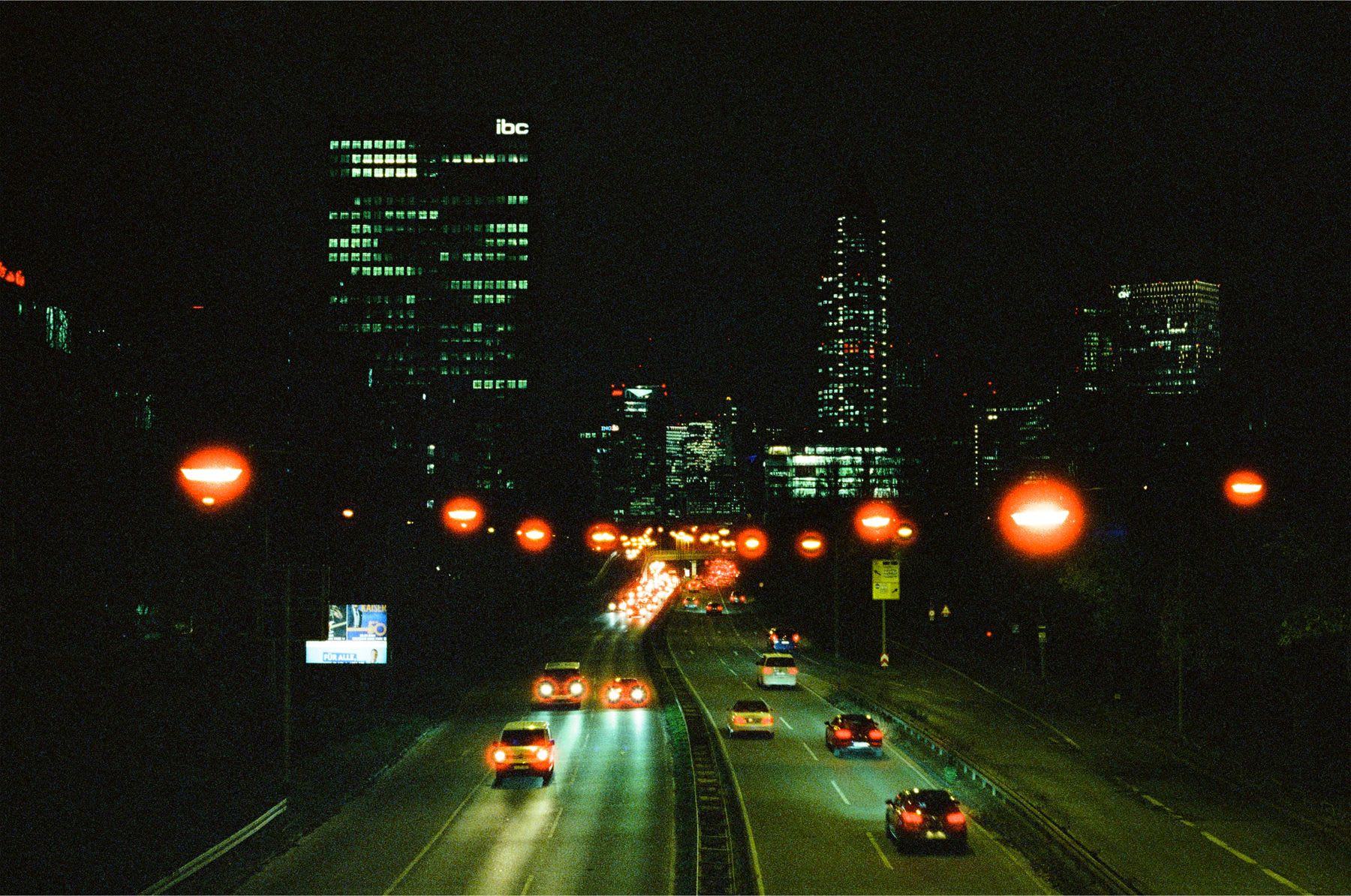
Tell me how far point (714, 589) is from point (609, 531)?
443 ft

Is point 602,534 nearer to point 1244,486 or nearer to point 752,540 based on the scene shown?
point 752,540

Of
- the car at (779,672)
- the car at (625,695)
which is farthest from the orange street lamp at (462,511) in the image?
the car at (779,672)

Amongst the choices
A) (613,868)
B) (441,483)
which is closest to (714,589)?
(441,483)

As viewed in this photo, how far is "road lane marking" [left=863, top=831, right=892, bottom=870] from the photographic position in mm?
26656

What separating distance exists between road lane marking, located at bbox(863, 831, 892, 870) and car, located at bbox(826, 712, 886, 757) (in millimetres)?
11502

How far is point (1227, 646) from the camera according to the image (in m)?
40.3

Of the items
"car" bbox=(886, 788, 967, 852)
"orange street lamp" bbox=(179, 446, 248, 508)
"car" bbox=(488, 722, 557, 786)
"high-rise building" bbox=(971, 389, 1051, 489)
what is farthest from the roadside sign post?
"orange street lamp" bbox=(179, 446, 248, 508)

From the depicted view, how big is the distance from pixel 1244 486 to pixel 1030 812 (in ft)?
35.0

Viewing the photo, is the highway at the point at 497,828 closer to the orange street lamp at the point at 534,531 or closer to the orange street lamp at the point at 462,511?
the orange street lamp at the point at 534,531

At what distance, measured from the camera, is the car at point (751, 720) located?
45.6 meters

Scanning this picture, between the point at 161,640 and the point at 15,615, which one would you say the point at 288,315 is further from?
the point at 15,615

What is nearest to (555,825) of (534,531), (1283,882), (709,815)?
(709,815)

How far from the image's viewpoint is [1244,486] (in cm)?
2428

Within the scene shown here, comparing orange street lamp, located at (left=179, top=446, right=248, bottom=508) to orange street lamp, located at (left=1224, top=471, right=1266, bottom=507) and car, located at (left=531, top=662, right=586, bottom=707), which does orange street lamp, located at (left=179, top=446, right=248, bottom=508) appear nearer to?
orange street lamp, located at (left=1224, top=471, right=1266, bottom=507)
